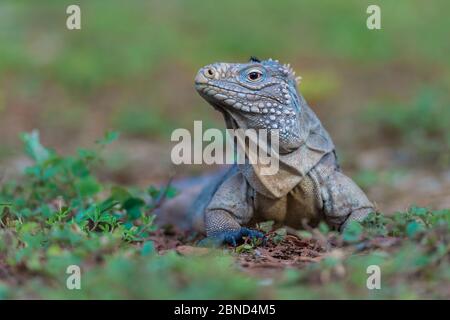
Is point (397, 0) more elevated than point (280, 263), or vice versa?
point (397, 0)

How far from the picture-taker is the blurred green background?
13641 millimetres

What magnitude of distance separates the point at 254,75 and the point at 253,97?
0.81ft

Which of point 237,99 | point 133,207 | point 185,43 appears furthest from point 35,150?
point 185,43

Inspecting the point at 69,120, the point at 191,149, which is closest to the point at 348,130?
the point at 191,149

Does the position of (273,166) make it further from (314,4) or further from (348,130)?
(314,4)

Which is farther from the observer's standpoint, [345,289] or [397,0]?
[397,0]

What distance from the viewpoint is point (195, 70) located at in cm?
1775

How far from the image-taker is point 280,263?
655 centimetres

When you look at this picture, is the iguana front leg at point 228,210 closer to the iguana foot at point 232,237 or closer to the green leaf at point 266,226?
the iguana foot at point 232,237

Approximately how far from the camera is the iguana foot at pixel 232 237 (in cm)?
735

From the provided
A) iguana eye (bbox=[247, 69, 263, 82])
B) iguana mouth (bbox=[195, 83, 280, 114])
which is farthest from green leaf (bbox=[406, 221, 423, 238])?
iguana eye (bbox=[247, 69, 263, 82])

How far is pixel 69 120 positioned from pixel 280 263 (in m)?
10.0

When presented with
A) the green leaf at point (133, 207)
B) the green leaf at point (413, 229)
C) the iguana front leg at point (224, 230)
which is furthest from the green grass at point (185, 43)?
the green leaf at point (413, 229)

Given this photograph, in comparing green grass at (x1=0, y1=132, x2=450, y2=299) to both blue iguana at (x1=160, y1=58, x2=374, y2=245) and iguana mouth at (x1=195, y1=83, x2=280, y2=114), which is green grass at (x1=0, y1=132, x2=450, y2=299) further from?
iguana mouth at (x1=195, y1=83, x2=280, y2=114)
